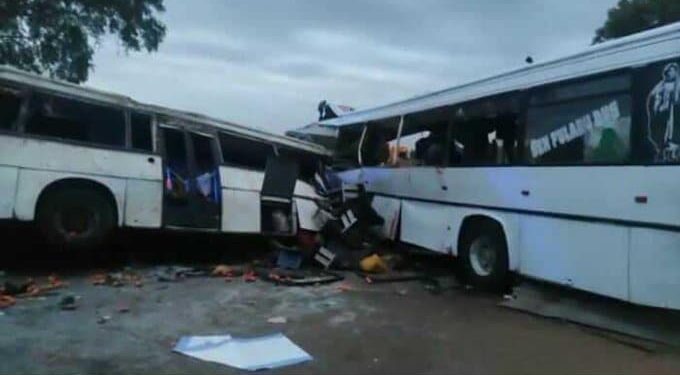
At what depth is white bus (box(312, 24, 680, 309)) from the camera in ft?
20.0

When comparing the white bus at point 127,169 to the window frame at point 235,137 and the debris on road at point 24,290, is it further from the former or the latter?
the debris on road at point 24,290

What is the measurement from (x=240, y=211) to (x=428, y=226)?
2.74 m

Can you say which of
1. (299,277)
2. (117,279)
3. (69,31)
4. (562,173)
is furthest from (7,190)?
(69,31)

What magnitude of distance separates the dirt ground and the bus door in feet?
3.35

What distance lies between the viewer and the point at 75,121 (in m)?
8.66

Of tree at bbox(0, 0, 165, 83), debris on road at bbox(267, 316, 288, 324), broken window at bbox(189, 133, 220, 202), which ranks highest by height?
tree at bbox(0, 0, 165, 83)

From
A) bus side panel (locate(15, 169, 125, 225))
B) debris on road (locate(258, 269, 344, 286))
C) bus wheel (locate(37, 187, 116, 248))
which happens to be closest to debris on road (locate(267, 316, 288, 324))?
debris on road (locate(258, 269, 344, 286))

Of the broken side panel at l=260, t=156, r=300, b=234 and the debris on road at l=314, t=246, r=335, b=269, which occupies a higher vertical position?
the broken side panel at l=260, t=156, r=300, b=234

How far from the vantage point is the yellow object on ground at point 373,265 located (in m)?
9.86

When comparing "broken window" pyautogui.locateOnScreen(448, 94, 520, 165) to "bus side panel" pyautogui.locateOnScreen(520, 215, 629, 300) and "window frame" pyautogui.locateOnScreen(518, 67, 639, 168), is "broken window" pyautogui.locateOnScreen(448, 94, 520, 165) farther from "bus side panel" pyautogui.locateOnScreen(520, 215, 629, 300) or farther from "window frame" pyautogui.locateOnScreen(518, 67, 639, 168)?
"bus side panel" pyautogui.locateOnScreen(520, 215, 629, 300)

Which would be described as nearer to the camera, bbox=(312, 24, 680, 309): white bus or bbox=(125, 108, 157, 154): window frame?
bbox=(312, 24, 680, 309): white bus

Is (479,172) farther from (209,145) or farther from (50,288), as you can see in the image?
(50,288)

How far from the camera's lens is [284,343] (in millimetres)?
5820

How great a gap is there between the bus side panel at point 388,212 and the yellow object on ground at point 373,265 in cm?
78
